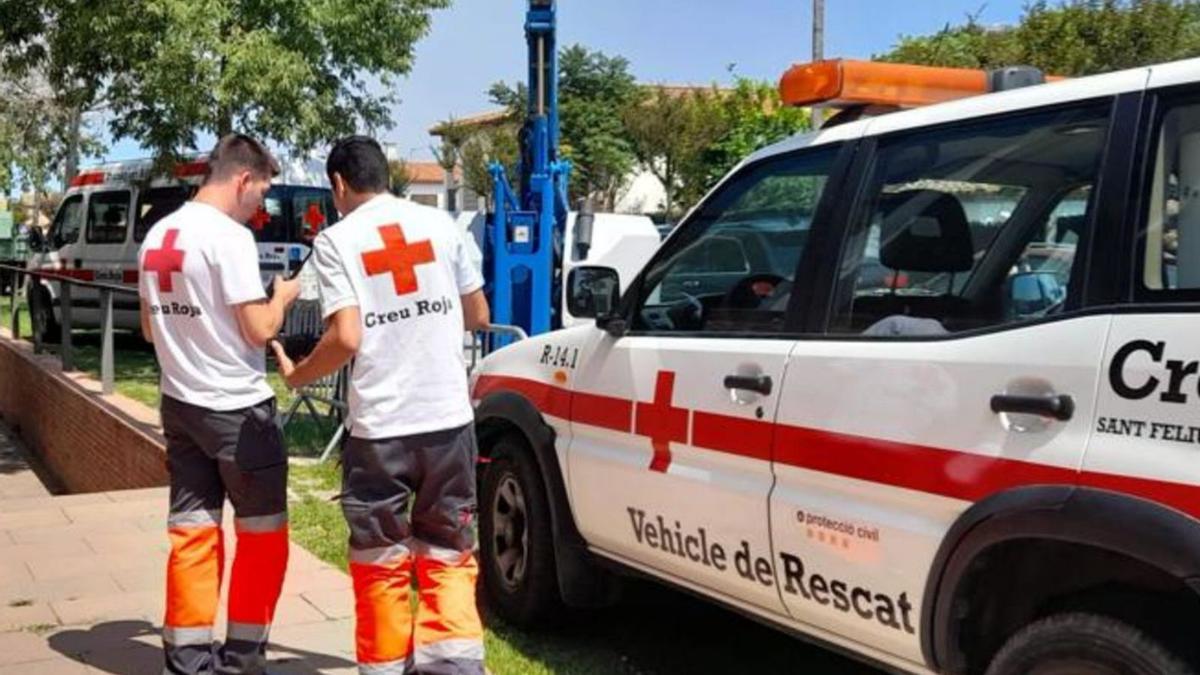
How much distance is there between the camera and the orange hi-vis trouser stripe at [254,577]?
3.94m

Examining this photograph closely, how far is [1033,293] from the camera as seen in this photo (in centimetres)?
309

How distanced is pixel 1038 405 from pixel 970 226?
741 mm

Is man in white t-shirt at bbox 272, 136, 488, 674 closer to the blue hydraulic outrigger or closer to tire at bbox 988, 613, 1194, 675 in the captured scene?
tire at bbox 988, 613, 1194, 675

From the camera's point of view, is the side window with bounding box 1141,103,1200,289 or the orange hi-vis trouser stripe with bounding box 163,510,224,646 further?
the orange hi-vis trouser stripe with bounding box 163,510,224,646

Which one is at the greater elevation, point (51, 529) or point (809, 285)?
point (809, 285)

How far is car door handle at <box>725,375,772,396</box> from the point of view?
361 cm

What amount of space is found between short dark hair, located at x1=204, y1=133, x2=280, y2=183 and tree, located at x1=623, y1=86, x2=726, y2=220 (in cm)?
3643

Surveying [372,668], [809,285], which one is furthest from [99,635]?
[809,285]

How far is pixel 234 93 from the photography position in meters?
12.2

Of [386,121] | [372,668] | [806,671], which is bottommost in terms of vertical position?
[806,671]

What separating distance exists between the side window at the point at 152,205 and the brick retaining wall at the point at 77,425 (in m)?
2.10

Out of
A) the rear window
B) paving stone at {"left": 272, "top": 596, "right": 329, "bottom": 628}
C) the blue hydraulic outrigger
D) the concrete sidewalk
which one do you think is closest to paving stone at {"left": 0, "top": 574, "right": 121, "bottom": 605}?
the concrete sidewalk

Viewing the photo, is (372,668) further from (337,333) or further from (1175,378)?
(1175,378)

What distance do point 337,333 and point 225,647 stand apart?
1177mm
